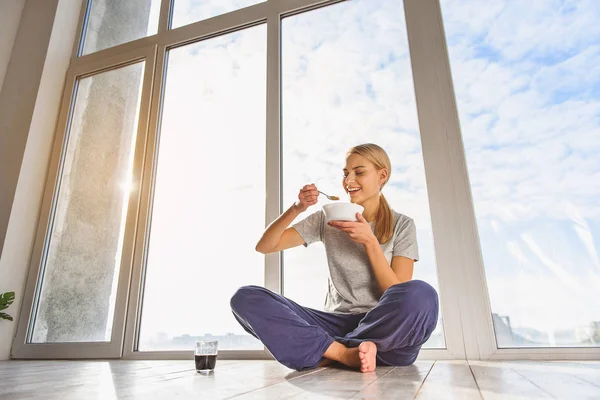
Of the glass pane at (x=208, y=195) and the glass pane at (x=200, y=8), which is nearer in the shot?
the glass pane at (x=208, y=195)

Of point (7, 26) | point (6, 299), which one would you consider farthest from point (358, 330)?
point (7, 26)

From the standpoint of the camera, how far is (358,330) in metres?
0.99

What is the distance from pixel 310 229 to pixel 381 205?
0.25 m

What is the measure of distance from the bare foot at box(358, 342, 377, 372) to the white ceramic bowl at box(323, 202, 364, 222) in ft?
1.04

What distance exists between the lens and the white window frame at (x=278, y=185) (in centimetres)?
130

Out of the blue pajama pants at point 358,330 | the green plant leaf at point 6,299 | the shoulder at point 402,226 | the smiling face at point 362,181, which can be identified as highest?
the smiling face at point 362,181

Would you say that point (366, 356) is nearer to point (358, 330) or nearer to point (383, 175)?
point (358, 330)

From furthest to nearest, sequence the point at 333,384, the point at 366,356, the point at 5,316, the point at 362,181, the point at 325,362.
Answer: the point at 5,316 → the point at 362,181 → the point at 325,362 → the point at 366,356 → the point at 333,384

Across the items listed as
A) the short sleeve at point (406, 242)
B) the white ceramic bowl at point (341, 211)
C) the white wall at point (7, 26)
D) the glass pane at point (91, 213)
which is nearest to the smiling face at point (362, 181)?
the short sleeve at point (406, 242)

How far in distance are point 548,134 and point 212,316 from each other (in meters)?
1.41

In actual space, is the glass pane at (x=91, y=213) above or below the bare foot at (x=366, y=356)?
above

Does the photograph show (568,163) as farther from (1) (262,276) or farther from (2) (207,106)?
(2) (207,106)

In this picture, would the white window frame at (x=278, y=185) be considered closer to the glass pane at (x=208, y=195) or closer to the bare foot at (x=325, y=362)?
the glass pane at (x=208, y=195)

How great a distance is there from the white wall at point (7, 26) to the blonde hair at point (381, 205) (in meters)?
2.13
